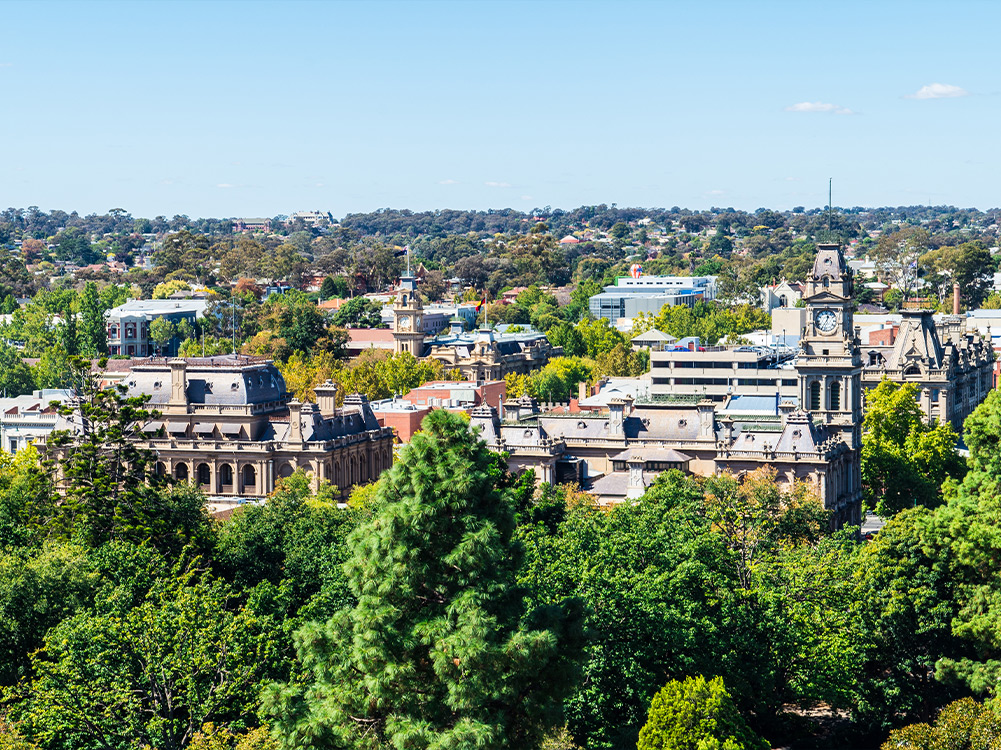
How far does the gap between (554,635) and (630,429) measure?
6330cm

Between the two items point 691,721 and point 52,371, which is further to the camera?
point 52,371

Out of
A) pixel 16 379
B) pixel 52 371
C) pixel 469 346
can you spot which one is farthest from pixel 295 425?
pixel 469 346

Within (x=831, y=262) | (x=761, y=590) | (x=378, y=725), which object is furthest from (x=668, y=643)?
(x=831, y=262)

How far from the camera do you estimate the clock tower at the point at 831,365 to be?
100 metres

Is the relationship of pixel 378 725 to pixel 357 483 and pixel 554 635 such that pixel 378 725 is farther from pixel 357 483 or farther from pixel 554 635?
pixel 357 483

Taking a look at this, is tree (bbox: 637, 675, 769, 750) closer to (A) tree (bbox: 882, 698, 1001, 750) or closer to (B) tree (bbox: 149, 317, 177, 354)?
(A) tree (bbox: 882, 698, 1001, 750)

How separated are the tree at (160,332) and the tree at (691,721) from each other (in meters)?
149

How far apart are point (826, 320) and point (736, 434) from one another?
451 inches

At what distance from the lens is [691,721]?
45.0 m

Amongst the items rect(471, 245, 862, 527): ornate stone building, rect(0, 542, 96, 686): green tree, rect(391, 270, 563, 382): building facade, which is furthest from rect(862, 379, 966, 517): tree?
rect(391, 270, 563, 382): building facade

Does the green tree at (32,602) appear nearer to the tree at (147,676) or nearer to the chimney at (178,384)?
the tree at (147,676)

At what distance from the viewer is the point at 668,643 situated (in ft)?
166

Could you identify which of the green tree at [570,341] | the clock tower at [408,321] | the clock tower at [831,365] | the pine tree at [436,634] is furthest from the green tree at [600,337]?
the pine tree at [436,634]

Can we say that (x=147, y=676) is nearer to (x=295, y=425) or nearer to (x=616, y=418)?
(x=295, y=425)
